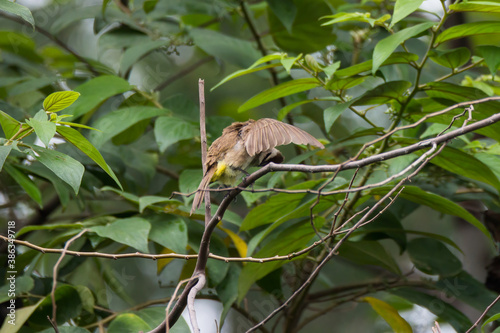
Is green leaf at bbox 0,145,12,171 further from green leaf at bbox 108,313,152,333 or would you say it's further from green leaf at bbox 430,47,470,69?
green leaf at bbox 430,47,470,69

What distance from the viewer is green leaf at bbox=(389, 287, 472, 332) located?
83.3 inches

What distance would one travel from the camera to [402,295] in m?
2.26

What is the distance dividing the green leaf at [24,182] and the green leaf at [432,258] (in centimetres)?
153

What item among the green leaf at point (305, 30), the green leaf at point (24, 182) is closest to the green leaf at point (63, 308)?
the green leaf at point (24, 182)

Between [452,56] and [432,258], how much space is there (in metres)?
0.90

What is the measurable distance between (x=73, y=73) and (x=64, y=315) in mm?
1491

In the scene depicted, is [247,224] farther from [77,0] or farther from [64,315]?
[77,0]

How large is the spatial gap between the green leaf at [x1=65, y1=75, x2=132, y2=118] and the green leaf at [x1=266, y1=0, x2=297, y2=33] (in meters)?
0.77

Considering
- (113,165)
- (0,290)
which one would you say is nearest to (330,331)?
(113,165)

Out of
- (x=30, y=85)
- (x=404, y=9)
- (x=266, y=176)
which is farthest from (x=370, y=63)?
(x=30, y=85)

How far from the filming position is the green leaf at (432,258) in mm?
2221

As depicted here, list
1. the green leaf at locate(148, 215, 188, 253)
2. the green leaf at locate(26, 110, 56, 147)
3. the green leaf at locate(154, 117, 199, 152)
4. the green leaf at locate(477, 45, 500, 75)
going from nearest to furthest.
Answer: the green leaf at locate(26, 110, 56, 147), the green leaf at locate(477, 45, 500, 75), the green leaf at locate(148, 215, 188, 253), the green leaf at locate(154, 117, 199, 152)

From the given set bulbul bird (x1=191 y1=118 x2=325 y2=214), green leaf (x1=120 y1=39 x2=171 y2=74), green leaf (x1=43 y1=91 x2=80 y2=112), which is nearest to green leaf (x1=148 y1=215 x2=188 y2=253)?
bulbul bird (x1=191 y1=118 x2=325 y2=214)

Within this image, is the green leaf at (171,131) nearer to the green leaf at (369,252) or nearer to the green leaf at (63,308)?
the green leaf at (63,308)
